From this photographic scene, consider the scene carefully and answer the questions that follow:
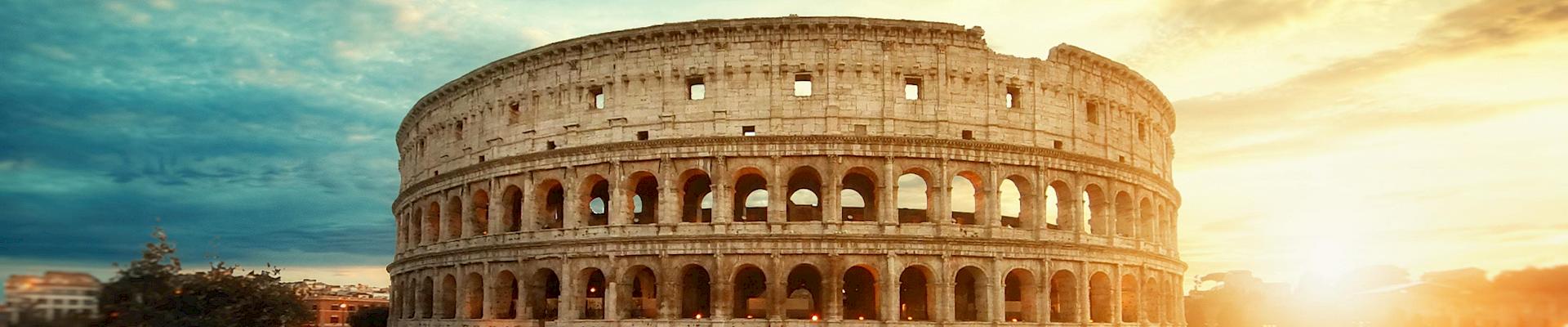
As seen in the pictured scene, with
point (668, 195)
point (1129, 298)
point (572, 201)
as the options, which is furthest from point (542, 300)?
point (1129, 298)

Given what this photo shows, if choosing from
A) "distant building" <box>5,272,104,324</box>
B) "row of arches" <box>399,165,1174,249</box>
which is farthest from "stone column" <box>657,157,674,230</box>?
"distant building" <box>5,272,104,324</box>

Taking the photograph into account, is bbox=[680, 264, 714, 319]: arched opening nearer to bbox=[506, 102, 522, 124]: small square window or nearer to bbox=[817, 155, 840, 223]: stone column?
bbox=[817, 155, 840, 223]: stone column

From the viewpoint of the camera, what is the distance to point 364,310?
60500 mm

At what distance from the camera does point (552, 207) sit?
139 ft

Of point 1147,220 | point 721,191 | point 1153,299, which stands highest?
point 721,191

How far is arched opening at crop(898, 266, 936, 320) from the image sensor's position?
123 feet

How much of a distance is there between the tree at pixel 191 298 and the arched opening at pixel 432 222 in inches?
386

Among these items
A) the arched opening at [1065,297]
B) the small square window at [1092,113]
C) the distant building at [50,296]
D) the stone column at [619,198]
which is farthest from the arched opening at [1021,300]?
the distant building at [50,296]

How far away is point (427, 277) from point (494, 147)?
6553mm

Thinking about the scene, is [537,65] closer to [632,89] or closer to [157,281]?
[632,89]

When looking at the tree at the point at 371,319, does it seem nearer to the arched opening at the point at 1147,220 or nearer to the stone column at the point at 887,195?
the stone column at the point at 887,195

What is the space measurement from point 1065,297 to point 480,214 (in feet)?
67.5

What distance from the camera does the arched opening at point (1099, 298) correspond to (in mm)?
38312

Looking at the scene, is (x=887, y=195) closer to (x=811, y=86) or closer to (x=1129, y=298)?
(x=811, y=86)
